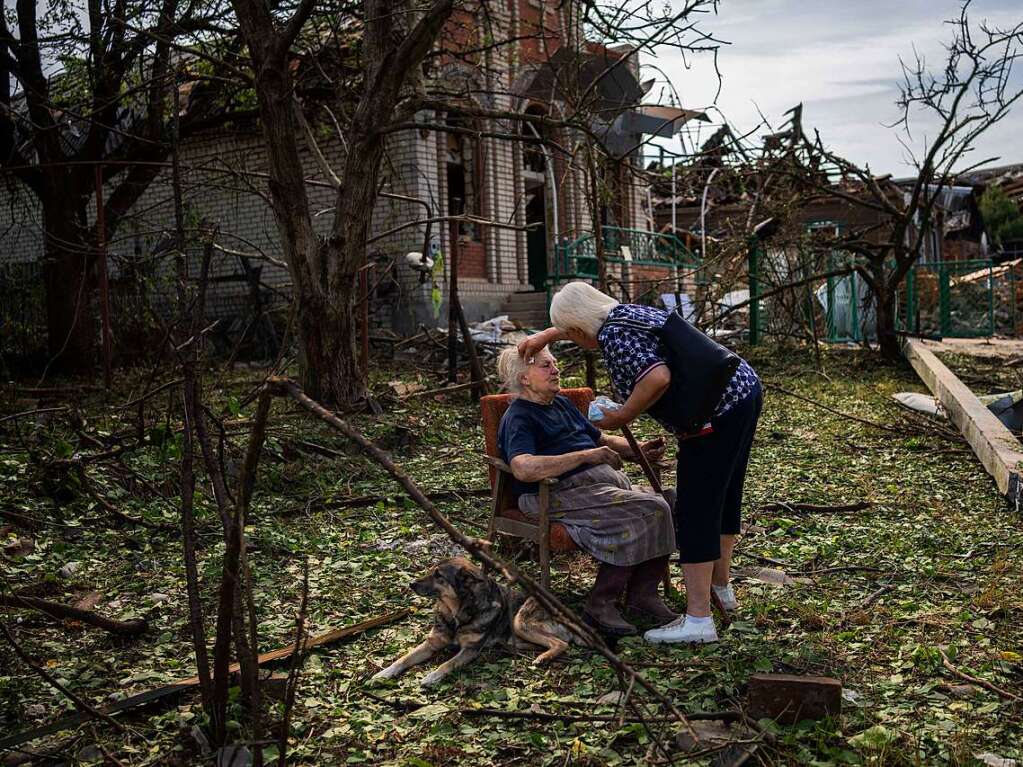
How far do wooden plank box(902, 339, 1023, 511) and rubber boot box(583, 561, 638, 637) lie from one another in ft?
11.0

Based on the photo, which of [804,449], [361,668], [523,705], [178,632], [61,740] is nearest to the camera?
[61,740]

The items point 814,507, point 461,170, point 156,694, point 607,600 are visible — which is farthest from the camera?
point 461,170

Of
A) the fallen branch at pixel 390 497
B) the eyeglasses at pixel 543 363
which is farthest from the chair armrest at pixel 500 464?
the fallen branch at pixel 390 497

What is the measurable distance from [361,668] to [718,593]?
1.72m

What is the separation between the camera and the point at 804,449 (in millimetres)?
9102

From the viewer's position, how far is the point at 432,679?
13.0 ft

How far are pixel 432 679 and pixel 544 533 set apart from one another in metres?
0.97

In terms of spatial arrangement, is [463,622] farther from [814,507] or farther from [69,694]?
[814,507]

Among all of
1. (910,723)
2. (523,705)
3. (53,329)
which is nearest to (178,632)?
(523,705)

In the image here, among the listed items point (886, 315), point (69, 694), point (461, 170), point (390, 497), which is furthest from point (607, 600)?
point (461, 170)

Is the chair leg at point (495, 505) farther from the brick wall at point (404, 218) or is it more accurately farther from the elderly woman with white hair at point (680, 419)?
the brick wall at point (404, 218)

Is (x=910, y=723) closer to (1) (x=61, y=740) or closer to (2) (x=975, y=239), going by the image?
(1) (x=61, y=740)

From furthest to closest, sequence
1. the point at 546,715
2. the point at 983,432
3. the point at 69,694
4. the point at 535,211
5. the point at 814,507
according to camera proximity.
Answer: the point at 535,211 → the point at 983,432 → the point at 814,507 → the point at 546,715 → the point at 69,694

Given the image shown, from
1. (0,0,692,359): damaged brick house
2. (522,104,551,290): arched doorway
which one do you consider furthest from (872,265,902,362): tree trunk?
(522,104,551,290): arched doorway
